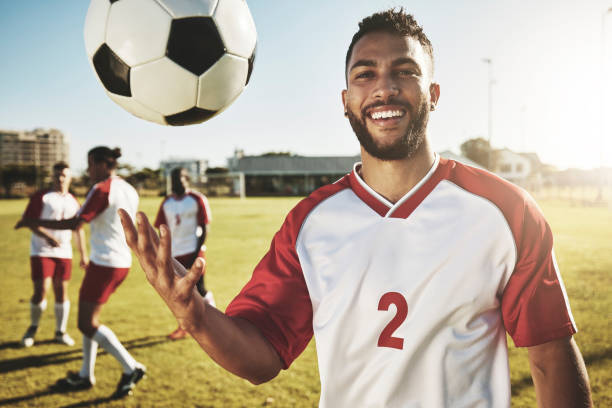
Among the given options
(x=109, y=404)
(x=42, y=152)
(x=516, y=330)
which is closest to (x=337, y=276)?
(x=516, y=330)

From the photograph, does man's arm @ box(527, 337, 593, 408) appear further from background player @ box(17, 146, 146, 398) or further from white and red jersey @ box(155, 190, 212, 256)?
white and red jersey @ box(155, 190, 212, 256)

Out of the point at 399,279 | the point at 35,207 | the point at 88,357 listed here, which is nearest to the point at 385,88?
the point at 399,279

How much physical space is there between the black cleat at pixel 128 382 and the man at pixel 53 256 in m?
1.62

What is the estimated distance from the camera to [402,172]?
1.63 meters

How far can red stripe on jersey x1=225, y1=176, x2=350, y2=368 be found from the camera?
1525 mm

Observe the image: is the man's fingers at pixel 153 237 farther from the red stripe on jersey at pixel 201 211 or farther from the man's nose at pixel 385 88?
the red stripe on jersey at pixel 201 211

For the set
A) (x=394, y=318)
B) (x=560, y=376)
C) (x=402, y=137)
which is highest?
(x=402, y=137)

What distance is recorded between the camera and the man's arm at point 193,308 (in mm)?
1166

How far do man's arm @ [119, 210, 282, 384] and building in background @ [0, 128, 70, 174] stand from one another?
133m

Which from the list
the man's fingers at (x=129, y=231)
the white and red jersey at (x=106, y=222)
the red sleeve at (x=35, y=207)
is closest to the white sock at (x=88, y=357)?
the white and red jersey at (x=106, y=222)

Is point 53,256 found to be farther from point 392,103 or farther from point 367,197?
Answer: point 392,103

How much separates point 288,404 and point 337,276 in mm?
2626

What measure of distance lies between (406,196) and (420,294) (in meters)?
0.39

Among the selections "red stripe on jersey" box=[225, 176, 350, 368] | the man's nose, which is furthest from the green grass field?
the man's nose
